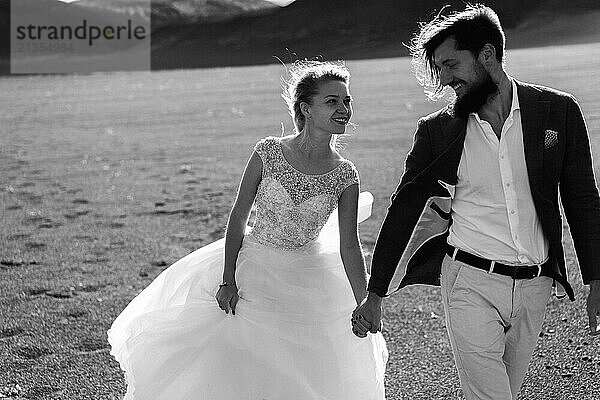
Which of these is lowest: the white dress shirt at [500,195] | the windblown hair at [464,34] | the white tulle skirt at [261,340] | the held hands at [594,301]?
→ the white tulle skirt at [261,340]

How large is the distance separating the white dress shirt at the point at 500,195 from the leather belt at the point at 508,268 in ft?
0.06

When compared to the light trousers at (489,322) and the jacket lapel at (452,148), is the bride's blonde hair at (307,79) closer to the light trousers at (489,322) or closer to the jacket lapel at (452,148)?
the jacket lapel at (452,148)

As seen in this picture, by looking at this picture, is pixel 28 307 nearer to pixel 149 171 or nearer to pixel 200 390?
pixel 200 390

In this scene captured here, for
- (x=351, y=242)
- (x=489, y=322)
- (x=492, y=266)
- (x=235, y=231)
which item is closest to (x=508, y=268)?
(x=492, y=266)

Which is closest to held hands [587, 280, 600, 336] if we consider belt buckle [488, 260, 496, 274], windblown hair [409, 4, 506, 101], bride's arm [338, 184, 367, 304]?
belt buckle [488, 260, 496, 274]

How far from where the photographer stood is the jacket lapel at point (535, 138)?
3.53 m

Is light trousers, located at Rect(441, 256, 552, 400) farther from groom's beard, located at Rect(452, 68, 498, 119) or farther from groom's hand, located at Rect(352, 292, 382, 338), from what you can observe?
groom's beard, located at Rect(452, 68, 498, 119)

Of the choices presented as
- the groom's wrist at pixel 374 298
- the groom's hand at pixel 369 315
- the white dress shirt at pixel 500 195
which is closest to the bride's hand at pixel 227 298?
the groom's hand at pixel 369 315

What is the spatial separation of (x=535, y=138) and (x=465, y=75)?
1.16 ft

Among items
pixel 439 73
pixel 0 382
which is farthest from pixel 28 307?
pixel 439 73

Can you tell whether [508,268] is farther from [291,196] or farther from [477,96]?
[291,196]

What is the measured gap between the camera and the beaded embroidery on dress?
4.37 meters

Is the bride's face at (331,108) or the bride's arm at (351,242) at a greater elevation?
the bride's face at (331,108)

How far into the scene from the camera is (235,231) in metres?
4.50
